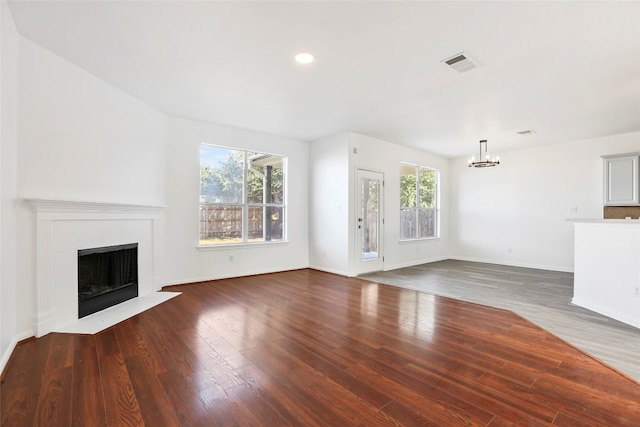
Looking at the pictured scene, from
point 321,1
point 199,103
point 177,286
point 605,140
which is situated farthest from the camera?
point 605,140

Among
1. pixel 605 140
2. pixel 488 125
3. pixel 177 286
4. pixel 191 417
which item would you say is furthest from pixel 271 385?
pixel 605 140

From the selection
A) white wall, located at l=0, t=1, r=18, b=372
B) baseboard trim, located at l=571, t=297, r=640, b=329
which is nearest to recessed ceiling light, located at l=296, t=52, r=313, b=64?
white wall, located at l=0, t=1, r=18, b=372

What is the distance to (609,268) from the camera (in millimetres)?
3445

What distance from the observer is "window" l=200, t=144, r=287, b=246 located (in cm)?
521

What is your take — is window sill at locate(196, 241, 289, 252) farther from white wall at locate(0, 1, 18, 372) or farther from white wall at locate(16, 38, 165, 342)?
white wall at locate(0, 1, 18, 372)

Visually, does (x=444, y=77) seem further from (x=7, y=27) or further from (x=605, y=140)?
(x=605, y=140)

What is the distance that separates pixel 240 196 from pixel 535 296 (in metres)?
5.03

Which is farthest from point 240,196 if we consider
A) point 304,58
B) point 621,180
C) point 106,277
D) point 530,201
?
point 621,180

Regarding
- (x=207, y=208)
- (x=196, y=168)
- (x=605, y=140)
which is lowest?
(x=207, y=208)

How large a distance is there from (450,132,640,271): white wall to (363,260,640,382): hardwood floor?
0.55m

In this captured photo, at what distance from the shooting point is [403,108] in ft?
14.5

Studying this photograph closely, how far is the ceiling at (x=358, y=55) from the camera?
7.62 ft

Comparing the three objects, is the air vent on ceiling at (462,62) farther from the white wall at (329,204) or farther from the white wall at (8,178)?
the white wall at (8,178)

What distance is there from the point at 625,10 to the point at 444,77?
4.76ft
